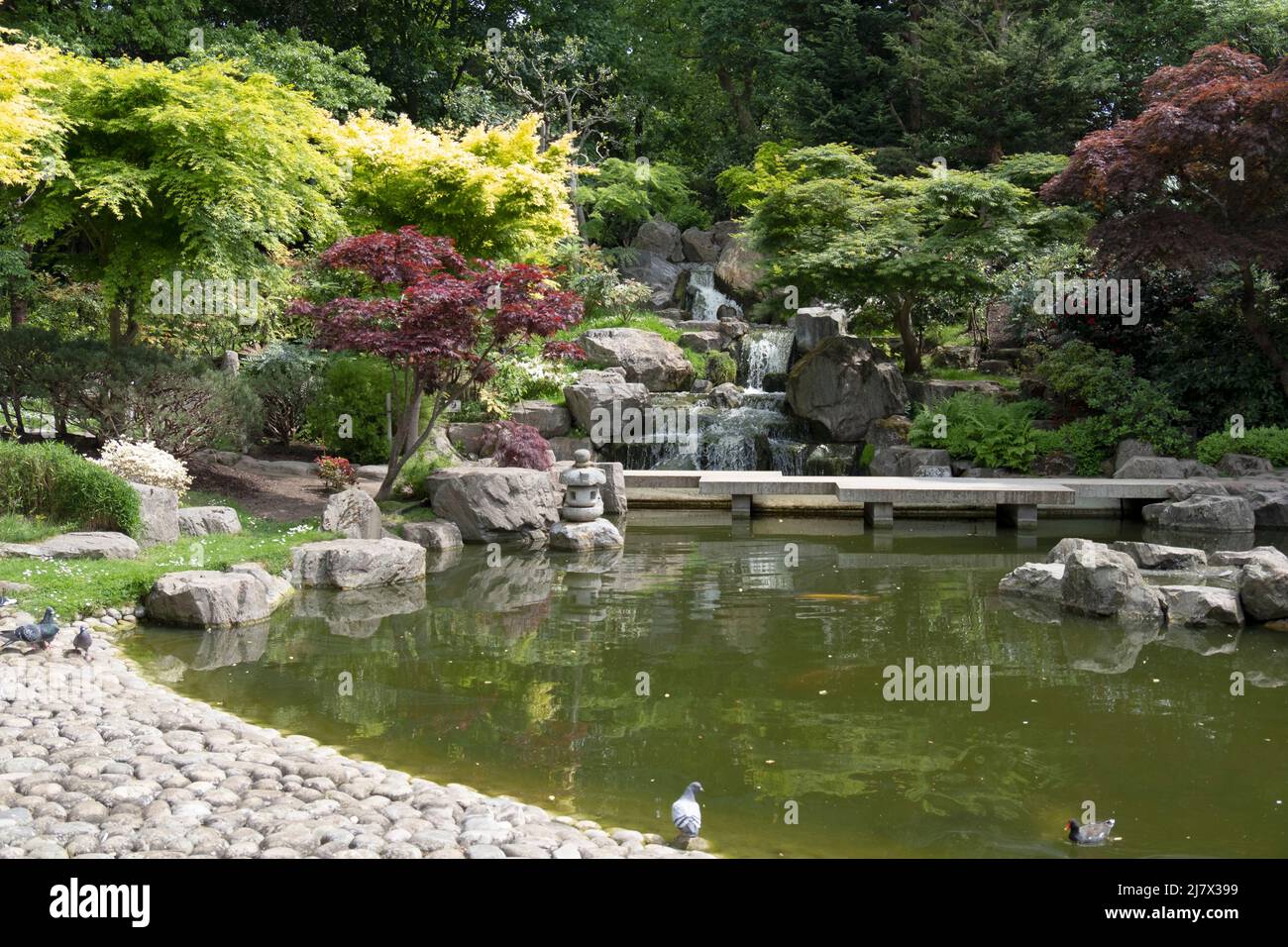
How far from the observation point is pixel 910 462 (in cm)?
1625

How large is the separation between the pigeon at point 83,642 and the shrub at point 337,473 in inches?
219

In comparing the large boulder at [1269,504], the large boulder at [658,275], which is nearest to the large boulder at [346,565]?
the large boulder at [1269,504]

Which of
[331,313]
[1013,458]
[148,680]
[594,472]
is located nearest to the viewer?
[148,680]

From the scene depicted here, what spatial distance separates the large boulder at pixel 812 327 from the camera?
66.0 ft

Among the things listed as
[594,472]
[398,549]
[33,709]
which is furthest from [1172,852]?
[594,472]

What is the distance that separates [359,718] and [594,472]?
6423 millimetres

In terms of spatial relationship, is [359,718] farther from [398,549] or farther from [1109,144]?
[1109,144]

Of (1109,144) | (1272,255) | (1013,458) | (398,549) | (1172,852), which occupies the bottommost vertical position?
(1172,852)

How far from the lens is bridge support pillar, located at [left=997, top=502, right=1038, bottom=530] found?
13.9 m

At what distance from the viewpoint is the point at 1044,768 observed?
5.50 metres

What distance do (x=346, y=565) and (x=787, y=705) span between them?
186 inches

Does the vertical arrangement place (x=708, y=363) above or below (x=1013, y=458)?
above

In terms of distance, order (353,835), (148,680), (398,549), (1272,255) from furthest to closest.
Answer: (1272,255) → (398,549) → (148,680) → (353,835)

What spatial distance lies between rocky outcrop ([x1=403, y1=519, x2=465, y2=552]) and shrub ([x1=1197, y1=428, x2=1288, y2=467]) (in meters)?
10.4
